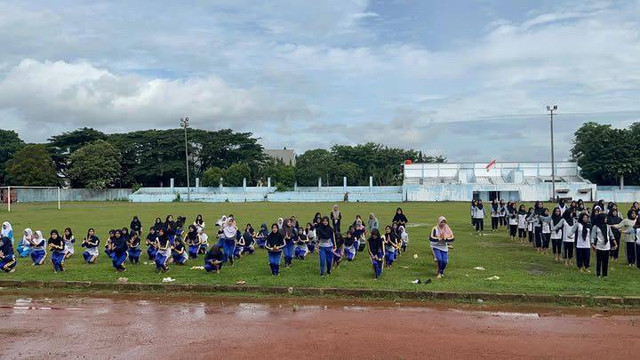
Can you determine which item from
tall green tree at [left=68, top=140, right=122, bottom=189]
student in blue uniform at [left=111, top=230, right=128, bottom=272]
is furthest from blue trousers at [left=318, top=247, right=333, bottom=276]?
tall green tree at [left=68, top=140, right=122, bottom=189]

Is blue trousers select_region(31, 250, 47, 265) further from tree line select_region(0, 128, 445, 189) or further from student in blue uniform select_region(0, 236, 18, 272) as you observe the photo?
tree line select_region(0, 128, 445, 189)

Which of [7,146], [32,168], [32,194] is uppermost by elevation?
[7,146]

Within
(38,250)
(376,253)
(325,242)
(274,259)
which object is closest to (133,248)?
(38,250)

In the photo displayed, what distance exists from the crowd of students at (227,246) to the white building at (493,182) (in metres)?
48.0

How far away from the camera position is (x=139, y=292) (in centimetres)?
1225

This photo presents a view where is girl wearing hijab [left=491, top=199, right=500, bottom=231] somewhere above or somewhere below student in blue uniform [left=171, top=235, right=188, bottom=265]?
above

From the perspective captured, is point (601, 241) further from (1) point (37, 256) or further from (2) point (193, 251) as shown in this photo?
(1) point (37, 256)

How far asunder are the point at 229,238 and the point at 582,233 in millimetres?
9132

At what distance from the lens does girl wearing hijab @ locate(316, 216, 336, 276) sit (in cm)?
1319

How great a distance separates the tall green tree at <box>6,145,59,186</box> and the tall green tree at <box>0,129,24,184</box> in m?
5.66

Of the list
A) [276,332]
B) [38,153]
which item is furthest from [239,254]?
[38,153]

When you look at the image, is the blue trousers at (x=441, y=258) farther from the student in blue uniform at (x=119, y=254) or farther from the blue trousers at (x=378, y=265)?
the student in blue uniform at (x=119, y=254)

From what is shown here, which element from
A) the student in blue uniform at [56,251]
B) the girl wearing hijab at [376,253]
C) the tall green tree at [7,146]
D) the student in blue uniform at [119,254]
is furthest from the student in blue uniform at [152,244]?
the tall green tree at [7,146]

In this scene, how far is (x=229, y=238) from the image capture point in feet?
49.8
